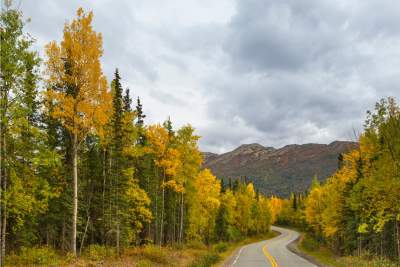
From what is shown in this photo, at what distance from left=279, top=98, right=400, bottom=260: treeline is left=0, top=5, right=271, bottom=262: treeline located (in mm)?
14113

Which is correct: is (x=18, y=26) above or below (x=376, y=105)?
above

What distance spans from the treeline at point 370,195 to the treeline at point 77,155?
46.3ft

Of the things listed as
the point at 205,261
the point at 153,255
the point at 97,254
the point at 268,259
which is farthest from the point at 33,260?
the point at 268,259

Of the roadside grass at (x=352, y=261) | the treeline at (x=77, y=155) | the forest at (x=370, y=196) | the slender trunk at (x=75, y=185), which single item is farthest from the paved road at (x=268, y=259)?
the slender trunk at (x=75, y=185)

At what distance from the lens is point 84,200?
31500mm

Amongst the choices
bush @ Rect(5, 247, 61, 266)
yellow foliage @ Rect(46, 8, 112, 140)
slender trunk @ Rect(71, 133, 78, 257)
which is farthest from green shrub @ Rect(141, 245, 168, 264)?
yellow foliage @ Rect(46, 8, 112, 140)

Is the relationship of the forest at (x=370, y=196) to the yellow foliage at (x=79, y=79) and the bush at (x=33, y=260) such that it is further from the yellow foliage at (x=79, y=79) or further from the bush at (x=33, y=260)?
the bush at (x=33, y=260)

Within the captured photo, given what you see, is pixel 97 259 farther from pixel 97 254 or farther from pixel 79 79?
pixel 79 79

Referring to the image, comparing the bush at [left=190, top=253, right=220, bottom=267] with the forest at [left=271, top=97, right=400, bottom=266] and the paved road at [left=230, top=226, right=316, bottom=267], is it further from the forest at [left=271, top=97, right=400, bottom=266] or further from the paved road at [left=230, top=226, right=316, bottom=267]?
the forest at [left=271, top=97, right=400, bottom=266]

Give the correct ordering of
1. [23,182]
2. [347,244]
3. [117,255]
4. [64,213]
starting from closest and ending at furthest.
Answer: [23,182] < [117,255] < [64,213] < [347,244]

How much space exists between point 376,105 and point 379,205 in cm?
542

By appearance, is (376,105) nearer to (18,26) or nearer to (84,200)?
(18,26)

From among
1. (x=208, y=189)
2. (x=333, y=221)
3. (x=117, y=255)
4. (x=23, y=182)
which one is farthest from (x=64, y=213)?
(x=333, y=221)

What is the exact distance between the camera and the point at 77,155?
67.5 ft
